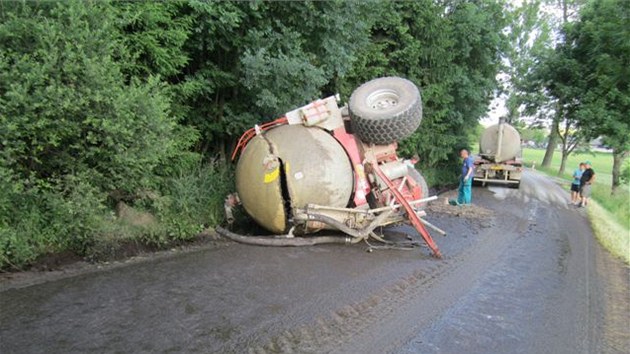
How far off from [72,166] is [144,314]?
7.89ft

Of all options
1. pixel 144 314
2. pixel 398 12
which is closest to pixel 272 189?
pixel 144 314

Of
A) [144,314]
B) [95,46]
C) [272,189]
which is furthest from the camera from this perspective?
[272,189]

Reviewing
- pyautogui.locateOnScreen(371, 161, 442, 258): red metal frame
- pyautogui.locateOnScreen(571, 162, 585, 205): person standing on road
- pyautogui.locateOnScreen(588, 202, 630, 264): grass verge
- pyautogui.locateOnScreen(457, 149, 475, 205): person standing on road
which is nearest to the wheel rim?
pyautogui.locateOnScreen(371, 161, 442, 258): red metal frame

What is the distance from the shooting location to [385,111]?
701cm

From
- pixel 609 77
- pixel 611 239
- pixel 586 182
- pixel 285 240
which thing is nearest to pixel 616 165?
pixel 609 77

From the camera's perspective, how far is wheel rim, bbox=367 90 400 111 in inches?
290

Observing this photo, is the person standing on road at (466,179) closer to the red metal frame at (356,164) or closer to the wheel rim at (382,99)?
the wheel rim at (382,99)

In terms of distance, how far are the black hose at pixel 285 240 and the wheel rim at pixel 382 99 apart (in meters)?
2.28

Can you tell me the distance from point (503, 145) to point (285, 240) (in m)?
13.5

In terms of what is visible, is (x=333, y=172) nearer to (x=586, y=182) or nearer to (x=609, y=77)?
(x=586, y=182)

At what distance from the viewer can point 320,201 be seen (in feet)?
21.4

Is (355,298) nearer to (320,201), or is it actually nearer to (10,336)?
(320,201)

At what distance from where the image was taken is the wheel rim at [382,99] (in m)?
7.38

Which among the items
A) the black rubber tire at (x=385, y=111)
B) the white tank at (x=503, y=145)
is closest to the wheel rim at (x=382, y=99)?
the black rubber tire at (x=385, y=111)
